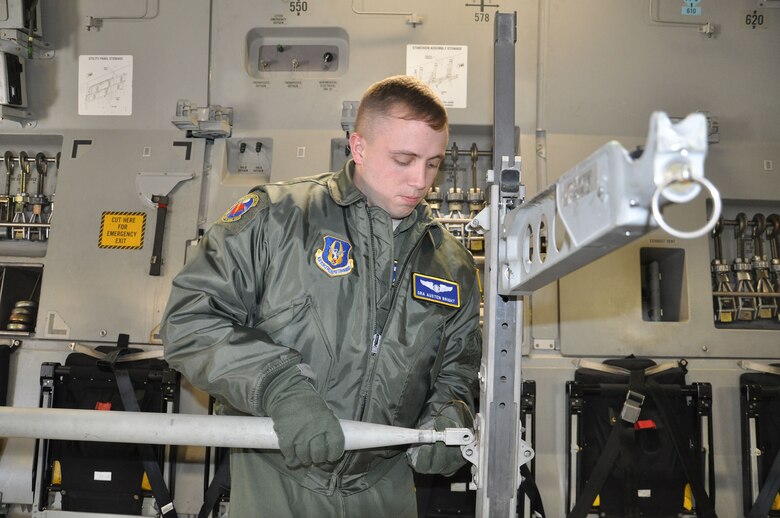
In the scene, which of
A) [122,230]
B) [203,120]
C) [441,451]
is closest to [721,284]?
[441,451]

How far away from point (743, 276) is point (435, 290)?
8.26 ft

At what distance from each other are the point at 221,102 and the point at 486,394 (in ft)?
9.40

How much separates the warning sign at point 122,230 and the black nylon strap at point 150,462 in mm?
751

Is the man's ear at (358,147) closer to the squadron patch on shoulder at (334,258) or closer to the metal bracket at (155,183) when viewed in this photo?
the squadron patch on shoulder at (334,258)

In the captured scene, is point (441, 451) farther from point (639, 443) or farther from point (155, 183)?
point (155, 183)

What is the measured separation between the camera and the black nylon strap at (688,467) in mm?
3527

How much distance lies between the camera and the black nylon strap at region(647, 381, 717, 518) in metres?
3.53

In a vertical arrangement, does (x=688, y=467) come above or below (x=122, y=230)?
below

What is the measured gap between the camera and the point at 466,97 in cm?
403

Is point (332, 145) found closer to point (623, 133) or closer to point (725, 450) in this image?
point (623, 133)

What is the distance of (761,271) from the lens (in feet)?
13.1

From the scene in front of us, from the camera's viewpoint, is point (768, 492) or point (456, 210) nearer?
point (768, 492)

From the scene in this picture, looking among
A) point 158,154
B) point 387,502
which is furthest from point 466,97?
point 387,502

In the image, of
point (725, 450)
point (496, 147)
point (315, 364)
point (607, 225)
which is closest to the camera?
point (607, 225)
